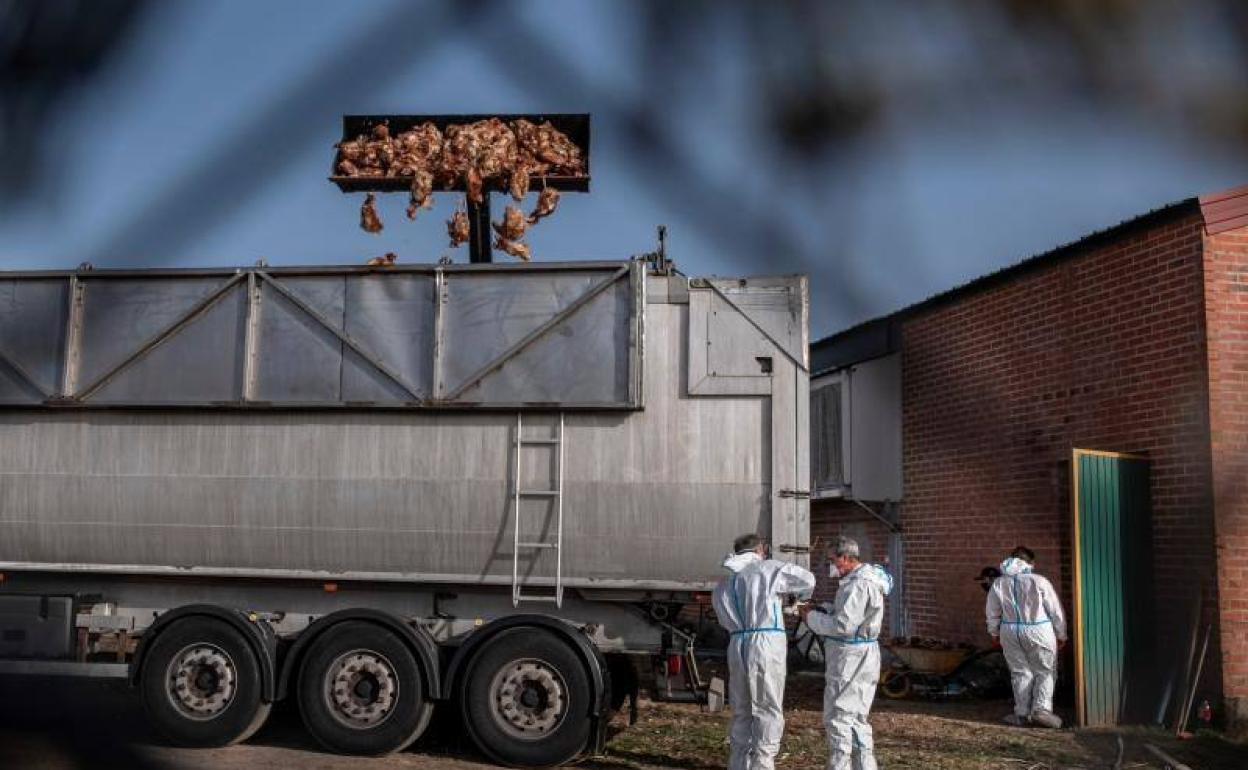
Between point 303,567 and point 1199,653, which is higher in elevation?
point 303,567

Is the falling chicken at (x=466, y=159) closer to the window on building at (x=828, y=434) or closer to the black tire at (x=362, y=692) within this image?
the black tire at (x=362, y=692)

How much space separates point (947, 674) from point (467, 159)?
11.2 meters

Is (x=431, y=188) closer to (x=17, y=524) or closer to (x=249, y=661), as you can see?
(x=249, y=661)

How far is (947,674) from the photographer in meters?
12.5

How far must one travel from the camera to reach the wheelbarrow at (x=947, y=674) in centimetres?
1248

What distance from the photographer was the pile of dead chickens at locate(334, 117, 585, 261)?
6.63 feet

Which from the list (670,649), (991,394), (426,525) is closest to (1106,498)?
(670,649)

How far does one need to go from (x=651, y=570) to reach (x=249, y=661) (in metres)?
3.05

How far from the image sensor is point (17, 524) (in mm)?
9672

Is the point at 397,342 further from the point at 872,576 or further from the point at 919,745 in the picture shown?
the point at 919,745

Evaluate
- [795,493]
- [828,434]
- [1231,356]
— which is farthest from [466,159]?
[828,434]

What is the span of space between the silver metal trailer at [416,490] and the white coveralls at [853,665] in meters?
0.88

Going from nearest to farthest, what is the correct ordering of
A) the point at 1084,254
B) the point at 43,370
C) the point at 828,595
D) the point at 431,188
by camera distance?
the point at 43,370, the point at 431,188, the point at 1084,254, the point at 828,595

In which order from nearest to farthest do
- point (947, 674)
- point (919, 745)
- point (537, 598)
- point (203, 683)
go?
1. point (537, 598)
2. point (203, 683)
3. point (919, 745)
4. point (947, 674)
